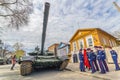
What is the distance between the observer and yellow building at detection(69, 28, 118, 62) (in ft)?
61.1

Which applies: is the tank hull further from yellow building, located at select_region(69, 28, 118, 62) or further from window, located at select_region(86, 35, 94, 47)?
window, located at select_region(86, 35, 94, 47)

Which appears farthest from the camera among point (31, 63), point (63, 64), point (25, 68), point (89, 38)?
point (89, 38)

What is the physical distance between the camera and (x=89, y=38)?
19562 mm

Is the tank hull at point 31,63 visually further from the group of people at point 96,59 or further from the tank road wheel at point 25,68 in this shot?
the group of people at point 96,59

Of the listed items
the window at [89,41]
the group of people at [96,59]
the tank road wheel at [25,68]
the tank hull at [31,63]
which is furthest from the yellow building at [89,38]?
the tank road wheel at [25,68]

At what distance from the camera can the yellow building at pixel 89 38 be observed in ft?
61.1

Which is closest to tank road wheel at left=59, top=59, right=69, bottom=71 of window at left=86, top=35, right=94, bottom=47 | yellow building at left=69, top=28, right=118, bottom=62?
yellow building at left=69, top=28, right=118, bottom=62

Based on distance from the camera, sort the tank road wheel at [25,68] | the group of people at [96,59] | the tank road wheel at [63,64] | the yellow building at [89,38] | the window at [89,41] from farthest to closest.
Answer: the window at [89,41] → the yellow building at [89,38] → the tank road wheel at [63,64] → the tank road wheel at [25,68] → the group of people at [96,59]

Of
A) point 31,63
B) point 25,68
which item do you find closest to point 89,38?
point 31,63

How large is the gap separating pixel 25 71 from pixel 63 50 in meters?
21.9

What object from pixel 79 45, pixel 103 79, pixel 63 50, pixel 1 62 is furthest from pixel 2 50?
pixel 103 79

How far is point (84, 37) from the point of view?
2058 centimetres

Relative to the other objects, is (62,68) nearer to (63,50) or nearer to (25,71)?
(25,71)

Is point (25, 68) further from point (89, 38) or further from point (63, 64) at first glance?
point (89, 38)
